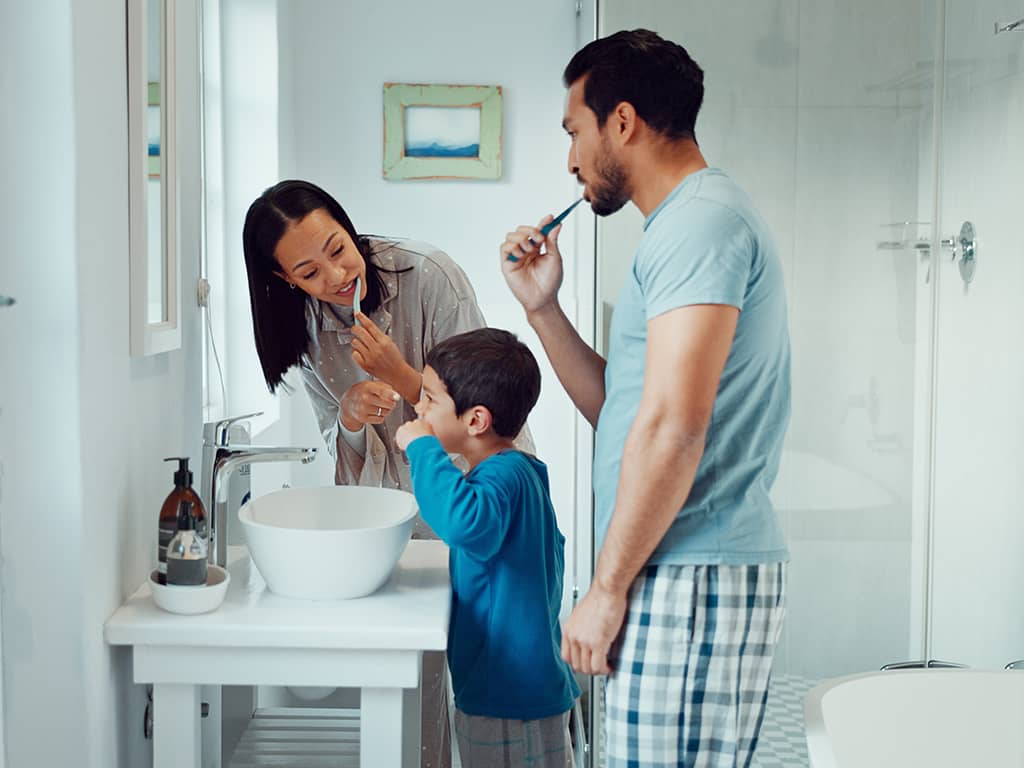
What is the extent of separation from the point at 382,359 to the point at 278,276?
268 millimetres

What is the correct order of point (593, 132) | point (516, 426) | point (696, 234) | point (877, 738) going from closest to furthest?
point (696, 234) < point (593, 132) < point (877, 738) < point (516, 426)

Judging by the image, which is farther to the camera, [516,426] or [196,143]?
[196,143]

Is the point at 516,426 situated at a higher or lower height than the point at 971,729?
higher

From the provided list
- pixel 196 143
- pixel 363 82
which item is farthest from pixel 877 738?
pixel 363 82

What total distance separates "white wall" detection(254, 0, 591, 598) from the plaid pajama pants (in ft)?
6.15

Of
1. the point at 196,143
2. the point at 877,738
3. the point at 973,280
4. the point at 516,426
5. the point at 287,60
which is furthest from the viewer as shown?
the point at 287,60

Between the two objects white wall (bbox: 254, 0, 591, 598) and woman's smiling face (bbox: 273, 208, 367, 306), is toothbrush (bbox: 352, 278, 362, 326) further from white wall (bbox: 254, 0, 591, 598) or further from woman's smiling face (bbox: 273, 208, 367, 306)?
white wall (bbox: 254, 0, 591, 598)

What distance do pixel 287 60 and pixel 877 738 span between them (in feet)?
7.94

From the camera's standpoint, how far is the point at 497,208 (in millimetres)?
3205

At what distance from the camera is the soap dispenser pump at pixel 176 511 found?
4.48 ft

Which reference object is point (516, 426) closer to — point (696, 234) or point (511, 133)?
point (696, 234)

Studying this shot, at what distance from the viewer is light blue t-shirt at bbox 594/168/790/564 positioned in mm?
1185

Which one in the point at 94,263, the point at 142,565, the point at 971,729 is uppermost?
the point at 94,263

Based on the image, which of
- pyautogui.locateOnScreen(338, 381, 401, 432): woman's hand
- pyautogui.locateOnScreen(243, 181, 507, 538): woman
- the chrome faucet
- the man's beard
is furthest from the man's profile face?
pyautogui.locateOnScreen(338, 381, 401, 432): woman's hand
